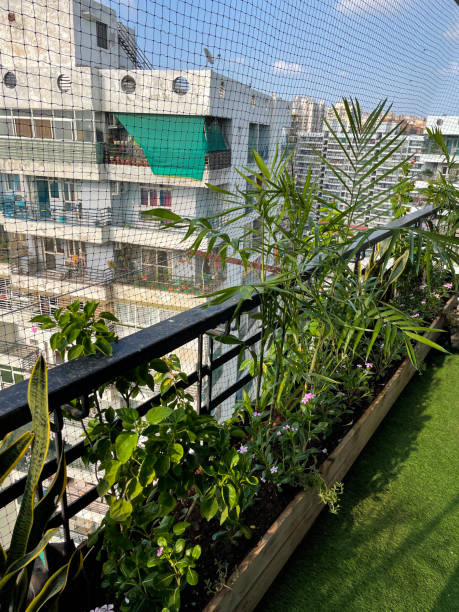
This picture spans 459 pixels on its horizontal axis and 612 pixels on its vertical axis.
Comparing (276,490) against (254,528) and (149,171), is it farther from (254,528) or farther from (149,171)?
(149,171)

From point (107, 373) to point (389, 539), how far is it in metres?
1.17

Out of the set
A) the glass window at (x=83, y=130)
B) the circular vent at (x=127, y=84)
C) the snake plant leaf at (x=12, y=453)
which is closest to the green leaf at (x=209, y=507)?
the snake plant leaf at (x=12, y=453)

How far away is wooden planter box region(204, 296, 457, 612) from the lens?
97 cm

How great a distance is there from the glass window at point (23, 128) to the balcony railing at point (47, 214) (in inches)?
33.5

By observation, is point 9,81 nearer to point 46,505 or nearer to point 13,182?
point 13,182

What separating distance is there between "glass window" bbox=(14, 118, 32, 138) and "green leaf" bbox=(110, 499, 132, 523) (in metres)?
5.42

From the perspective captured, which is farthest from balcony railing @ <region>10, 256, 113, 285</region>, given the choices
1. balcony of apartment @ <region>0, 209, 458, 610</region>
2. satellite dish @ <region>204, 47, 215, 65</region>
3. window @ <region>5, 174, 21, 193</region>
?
balcony of apartment @ <region>0, 209, 458, 610</region>

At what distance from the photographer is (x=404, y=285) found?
2.54 metres

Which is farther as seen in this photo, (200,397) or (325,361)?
(325,361)

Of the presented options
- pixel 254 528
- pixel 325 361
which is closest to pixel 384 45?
pixel 325 361

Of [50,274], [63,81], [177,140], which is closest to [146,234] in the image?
[177,140]

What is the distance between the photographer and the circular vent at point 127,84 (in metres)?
4.04

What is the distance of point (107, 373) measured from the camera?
2.50ft

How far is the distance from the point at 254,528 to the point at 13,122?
5.86 meters
